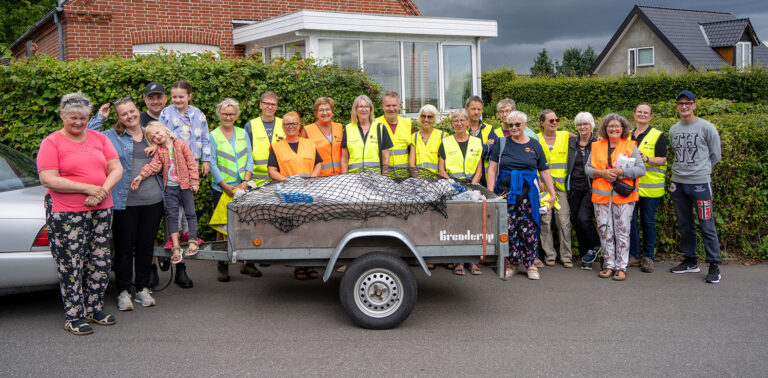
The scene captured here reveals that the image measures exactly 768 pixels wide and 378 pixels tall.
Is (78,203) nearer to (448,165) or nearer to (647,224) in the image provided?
(448,165)

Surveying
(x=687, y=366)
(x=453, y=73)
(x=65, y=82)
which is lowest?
(x=687, y=366)

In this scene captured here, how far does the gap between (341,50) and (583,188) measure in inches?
376

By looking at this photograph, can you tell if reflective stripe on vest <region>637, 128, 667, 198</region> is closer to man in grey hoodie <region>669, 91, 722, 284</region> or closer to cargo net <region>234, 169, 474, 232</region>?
man in grey hoodie <region>669, 91, 722, 284</region>

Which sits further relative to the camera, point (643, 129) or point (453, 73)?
point (453, 73)

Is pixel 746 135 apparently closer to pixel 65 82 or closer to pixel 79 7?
pixel 65 82

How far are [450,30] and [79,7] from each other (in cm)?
936

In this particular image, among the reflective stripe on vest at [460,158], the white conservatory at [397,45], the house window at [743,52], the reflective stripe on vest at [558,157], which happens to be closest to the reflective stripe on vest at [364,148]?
the reflective stripe on vest at [460,158]

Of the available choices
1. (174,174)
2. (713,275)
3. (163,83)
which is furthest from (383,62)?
(713,275)

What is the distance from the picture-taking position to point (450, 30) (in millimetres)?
16719

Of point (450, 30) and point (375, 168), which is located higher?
point (450, 30)

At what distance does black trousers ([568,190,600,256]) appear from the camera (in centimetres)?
750

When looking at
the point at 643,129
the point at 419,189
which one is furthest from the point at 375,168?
the point at 643,129

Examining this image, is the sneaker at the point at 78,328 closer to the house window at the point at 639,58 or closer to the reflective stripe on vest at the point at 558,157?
the reflective stripe on vest at the point at 558,157

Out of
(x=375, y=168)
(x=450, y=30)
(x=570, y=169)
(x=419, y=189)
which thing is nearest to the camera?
(x=419, y=189)
